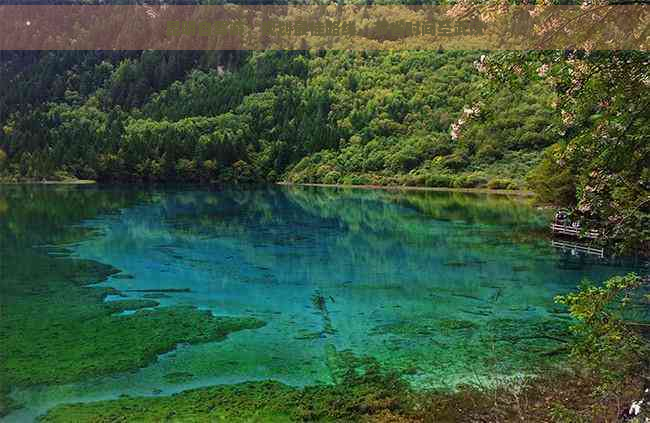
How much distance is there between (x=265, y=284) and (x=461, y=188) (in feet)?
241

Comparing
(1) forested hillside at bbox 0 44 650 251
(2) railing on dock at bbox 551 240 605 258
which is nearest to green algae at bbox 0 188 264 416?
(1) forested hillside at bbox 0 44 650 251

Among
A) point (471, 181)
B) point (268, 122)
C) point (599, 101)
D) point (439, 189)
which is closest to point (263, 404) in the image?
point (599, 101)

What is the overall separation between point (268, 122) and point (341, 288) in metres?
125

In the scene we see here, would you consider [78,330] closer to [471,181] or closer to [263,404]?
[263,404]

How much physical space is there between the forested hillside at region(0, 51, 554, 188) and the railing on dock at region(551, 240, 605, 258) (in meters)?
35.3

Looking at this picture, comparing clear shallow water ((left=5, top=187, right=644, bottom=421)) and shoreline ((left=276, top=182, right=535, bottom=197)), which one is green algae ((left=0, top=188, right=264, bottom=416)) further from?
shoreline ((left=276, top=182, right=535, bottom=197))

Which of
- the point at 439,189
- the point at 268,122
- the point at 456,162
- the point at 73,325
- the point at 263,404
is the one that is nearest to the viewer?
the point at 263,404

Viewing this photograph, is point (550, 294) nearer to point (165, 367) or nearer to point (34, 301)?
point (165, 367)

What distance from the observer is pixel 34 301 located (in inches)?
861

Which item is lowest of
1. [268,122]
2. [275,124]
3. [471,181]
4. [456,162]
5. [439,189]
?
[439,189]

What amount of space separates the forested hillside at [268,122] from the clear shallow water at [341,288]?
→ 34.9m

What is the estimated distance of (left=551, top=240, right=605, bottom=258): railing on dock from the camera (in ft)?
109

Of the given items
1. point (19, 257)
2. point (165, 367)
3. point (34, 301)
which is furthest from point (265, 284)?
point (19, 257)

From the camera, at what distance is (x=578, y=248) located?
34.7 m
